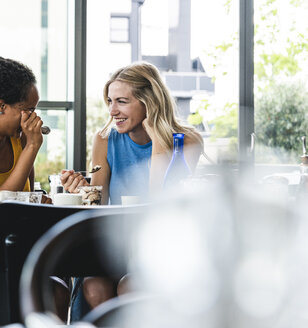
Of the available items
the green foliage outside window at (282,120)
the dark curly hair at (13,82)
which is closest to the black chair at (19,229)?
the dark curly hair at (13,82)

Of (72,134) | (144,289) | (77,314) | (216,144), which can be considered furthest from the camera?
(216,144)

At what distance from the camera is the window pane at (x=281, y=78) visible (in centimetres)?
380

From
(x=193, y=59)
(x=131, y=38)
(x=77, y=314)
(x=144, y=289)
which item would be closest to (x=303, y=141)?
(x=193, y=59)

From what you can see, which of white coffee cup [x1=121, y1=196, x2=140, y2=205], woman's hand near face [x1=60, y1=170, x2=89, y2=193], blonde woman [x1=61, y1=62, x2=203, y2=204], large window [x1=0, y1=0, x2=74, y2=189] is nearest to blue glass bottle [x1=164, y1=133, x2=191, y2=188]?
Answer: white coffee cup [x1=121, y1=196, x2=140, y2=205]

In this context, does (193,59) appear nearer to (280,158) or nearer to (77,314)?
(280,158)

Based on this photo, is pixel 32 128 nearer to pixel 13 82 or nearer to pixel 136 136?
pixel 13 82

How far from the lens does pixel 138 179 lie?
2363mm

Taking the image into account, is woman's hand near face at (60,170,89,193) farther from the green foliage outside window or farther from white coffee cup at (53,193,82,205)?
the green foliage outside window

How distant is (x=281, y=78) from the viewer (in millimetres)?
3814

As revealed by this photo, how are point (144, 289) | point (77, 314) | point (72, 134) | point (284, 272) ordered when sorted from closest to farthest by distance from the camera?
point (284, 272) < point (144, 289) < point (77, 314) < point (72, 134)

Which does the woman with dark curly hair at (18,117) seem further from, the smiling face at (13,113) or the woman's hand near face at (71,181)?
the woman's hand near face at (71,181)

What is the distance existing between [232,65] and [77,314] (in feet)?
8.21

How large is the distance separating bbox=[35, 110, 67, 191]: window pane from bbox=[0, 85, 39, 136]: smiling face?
168 cm

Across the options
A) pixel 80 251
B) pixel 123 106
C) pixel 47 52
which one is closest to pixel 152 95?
pixel 123 106
